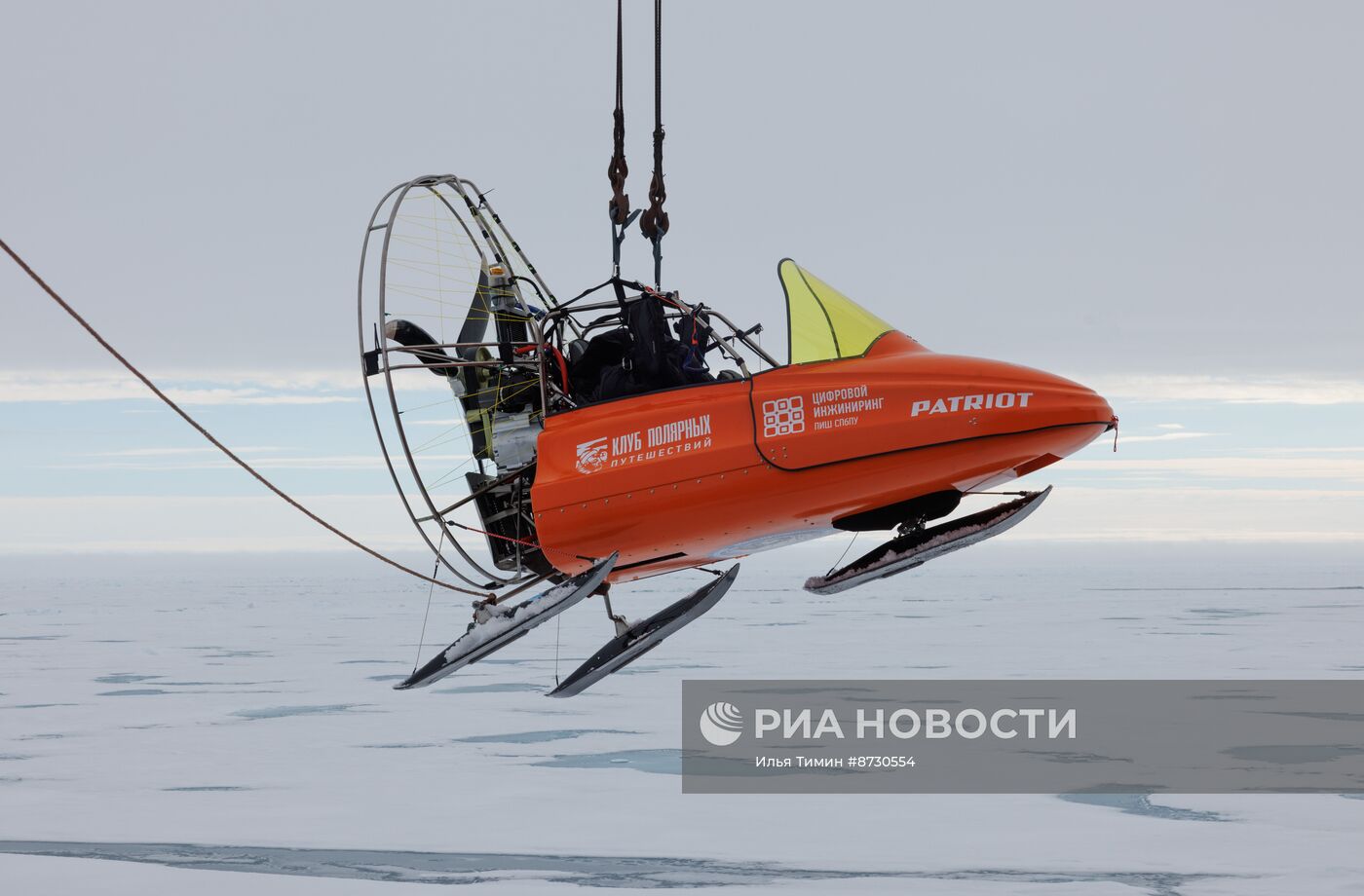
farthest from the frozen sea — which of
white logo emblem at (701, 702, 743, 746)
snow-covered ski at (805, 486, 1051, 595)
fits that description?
snow-covered ski at (805, 486, 1051, 595)

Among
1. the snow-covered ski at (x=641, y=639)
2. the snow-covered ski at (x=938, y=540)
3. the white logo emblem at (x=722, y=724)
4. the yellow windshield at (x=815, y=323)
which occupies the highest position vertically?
the yellow windshield at (x=815, y=323)

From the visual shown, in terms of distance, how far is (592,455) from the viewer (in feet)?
30.7

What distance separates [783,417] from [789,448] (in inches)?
7.8

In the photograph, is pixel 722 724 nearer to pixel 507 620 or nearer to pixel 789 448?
pixel 507 620

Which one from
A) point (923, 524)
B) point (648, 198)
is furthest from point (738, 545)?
point (648, 198)

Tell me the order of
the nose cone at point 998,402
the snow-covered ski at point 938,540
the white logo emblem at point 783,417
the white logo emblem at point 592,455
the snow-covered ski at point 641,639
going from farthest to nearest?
the snow-covered ski at point 641,639, the white logo emblem at point 592,455, the snow-covered ski at point 938,540, the white logo emblem at point 783,417, the nose cone at point 998,402

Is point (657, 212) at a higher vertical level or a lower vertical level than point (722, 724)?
higher

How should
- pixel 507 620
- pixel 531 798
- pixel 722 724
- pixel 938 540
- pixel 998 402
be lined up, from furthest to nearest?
pixel 722 724, pixel 531 798, pixel 507 620, pixel 938 540, pixel 998 402

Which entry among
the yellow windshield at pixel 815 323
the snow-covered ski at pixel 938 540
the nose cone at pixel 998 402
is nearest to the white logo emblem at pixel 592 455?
the yellow windshield at pixel 815 323

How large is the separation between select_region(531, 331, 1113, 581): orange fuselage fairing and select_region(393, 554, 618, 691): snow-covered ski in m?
0.26

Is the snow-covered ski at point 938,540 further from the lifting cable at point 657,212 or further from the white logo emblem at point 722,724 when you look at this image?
the white logo emblem at point 722,724

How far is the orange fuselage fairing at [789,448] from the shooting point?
26.9 feet

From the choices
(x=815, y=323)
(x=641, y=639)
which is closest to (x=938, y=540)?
(x=815, y=323)

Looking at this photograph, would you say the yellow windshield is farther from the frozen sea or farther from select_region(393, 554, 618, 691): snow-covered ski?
the frozen sea
